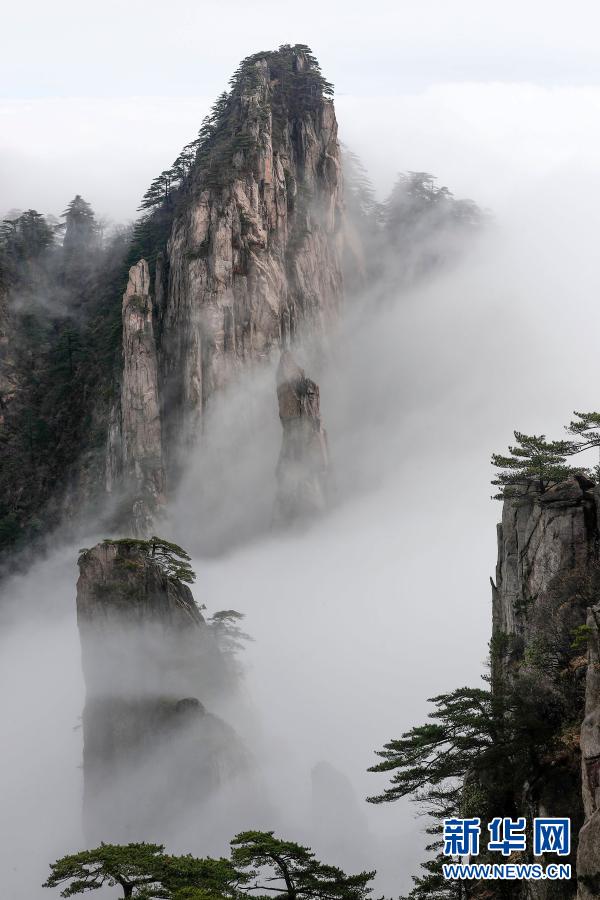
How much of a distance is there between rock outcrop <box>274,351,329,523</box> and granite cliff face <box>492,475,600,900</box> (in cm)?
5022

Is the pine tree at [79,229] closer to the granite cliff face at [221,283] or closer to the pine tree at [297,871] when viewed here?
the granite cliff face at [221,283]

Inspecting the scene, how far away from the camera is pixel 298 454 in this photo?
301ft

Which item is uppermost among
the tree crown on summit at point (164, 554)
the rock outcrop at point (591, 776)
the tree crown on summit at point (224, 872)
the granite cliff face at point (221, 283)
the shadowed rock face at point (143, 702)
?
the granite cliff face at point (221, 283)

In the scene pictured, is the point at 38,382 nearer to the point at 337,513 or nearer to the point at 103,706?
the point at 337,513

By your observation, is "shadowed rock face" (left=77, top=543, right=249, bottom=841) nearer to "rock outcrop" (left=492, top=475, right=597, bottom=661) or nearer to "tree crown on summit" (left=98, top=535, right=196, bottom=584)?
"tree crown on summit" (left=98, top=535, right=196, bottom=584)

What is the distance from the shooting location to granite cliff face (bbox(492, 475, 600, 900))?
2303cm

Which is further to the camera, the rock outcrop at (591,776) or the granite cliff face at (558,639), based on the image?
the granite cliff face at (558,639)

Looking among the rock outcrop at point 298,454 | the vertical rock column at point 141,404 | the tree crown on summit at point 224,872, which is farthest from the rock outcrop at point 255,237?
the tree crown on summit at point 224,872

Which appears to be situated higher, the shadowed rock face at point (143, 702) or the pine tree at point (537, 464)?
the pine tree at point (537, 464)

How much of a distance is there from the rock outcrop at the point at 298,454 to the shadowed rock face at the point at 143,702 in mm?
28162

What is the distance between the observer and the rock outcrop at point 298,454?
3605 inches

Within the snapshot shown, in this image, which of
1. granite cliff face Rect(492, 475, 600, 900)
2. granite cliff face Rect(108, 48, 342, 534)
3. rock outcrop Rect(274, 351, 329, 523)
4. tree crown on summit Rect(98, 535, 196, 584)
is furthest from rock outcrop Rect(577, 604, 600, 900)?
granite cliff face Rect(108, 48, 342, 534)

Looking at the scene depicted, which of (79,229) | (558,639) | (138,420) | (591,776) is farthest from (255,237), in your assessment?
(591,776)

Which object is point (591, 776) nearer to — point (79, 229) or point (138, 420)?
point (138, 420)
